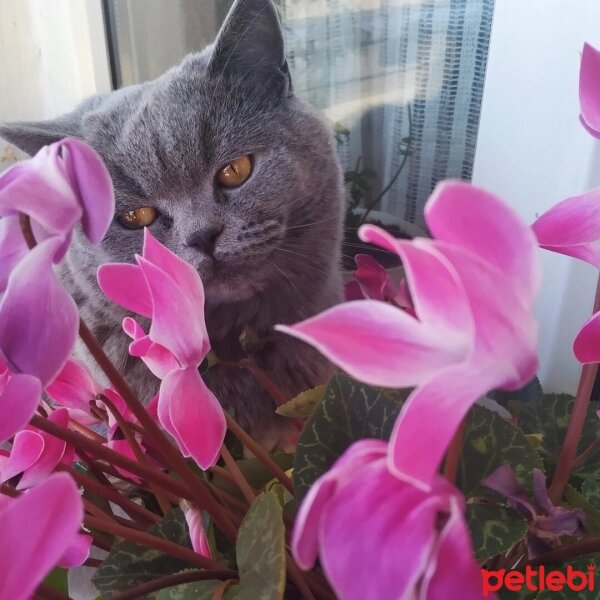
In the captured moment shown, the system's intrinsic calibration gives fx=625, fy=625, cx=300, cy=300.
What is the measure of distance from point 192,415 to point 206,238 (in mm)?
335

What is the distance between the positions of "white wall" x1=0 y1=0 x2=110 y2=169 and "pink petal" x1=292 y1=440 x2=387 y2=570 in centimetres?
102

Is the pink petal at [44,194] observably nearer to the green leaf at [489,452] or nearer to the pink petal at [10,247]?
the pink petal at [10,247]

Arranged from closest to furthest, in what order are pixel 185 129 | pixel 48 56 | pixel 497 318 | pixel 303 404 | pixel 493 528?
1. pixel 497 318
2. pixel 493 528
3. pixel 303 404
4. pixel 185 129
5. pixel 48 56

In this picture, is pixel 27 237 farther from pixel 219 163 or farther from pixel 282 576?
pixel 219 163

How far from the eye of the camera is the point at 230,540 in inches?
13.0

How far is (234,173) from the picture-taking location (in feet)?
2.14

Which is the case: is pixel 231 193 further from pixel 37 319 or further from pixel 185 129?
pixel 37 319

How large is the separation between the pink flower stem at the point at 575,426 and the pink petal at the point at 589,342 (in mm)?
40

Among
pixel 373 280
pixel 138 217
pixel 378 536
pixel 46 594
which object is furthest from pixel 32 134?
pixel 378 536

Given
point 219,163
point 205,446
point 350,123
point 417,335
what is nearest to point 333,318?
point 417,335

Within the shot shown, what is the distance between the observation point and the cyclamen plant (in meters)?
0.16

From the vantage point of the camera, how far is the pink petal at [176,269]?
27 centimetres

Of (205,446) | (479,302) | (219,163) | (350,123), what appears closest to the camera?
(479,302)

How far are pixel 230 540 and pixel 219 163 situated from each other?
0.41 metres
